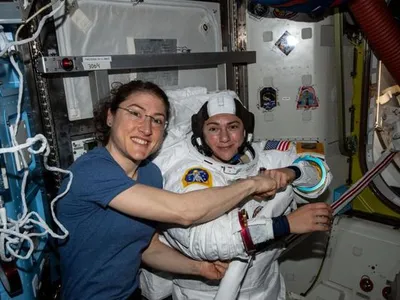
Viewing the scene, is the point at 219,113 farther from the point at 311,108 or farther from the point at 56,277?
the point at 56,277

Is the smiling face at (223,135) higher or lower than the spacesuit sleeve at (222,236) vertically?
higher

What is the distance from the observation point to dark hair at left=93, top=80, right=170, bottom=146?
1754mm

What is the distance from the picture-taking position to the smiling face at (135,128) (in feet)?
5.31

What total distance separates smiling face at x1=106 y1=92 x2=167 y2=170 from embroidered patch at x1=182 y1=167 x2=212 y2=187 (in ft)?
0.84

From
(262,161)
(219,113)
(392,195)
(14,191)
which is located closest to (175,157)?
(219,113)

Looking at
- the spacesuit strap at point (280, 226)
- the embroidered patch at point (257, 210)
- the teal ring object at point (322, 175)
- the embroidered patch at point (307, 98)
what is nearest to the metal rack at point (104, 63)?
the embroidered patch at point (307, 98)

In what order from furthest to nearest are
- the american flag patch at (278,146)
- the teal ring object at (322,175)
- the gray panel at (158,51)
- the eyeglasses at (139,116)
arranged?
the gray panel at (158,51) < the american flag patch at (278,146) < the teal ring object at (322,175) < the eyeglasses at (139,116)

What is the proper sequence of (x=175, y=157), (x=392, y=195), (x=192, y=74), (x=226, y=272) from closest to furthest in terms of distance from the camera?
1. (x=226, y=272)
2. (x=175, y=157)
3. (x=192, y=74)
4. (x=392, y=195)

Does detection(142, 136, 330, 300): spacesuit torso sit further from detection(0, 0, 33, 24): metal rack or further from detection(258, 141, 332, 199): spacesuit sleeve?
detection(0, 0, 33, 24): metal rack

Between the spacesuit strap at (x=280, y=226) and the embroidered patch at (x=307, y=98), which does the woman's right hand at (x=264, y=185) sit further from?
the embroidered patch at (x=307, y=98)

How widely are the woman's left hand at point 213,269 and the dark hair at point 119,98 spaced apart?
0.94 meters

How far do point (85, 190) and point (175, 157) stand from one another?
0.75 meters

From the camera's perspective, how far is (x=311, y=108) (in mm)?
2873

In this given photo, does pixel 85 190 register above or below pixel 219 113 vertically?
below
